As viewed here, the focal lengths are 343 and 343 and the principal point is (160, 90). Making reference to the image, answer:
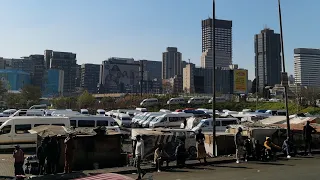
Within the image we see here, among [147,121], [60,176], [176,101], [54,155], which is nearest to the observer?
[60,176]

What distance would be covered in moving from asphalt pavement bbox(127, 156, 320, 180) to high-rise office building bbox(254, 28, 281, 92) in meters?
129

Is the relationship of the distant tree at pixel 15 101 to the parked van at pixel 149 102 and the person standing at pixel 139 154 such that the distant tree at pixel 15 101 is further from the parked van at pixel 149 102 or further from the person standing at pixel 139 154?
the person standing at pixel 139 154

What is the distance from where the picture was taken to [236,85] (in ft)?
285

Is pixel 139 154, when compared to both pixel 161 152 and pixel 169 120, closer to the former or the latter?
pixel 161 152

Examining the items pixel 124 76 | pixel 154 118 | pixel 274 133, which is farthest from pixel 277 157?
pixel 124 76

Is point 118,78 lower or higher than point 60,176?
higher

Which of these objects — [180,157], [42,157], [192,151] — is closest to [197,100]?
[192,151]

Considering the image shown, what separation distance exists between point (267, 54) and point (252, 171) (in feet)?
475

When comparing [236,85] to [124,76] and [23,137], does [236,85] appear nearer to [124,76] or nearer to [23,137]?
[23,137]

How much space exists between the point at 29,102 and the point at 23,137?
5873 centimetres

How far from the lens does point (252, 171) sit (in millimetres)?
14438

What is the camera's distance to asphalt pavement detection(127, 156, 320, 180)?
13062 mm

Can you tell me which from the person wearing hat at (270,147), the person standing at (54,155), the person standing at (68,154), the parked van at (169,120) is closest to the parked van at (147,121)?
the parked van at (169,120)

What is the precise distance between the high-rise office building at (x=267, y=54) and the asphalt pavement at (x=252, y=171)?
12947cm
